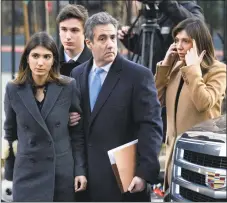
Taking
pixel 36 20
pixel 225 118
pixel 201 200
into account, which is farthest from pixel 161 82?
pixel 36 20

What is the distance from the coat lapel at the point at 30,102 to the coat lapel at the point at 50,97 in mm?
44

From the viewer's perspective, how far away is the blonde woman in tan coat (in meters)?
3.89

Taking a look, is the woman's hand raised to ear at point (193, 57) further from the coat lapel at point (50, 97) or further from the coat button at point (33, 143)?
the coat button at point (33, 143)

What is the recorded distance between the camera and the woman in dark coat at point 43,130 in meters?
3.73

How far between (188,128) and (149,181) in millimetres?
492

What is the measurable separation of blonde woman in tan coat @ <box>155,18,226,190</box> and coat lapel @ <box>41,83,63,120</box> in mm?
835

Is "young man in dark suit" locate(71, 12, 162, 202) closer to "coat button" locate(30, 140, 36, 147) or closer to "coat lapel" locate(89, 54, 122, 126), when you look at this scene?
"coat lapel" locate(89, 54, 122, 126)

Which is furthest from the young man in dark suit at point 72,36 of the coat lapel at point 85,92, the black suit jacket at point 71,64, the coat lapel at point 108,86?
the coat lapel at point 108,86

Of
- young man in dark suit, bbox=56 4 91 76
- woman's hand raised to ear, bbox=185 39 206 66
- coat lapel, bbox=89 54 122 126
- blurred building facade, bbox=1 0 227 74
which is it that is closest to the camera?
coat lapel, bbox=89 54 122 126

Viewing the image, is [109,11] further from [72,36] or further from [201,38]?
[201,38]

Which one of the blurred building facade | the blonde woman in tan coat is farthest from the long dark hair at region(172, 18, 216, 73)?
the blurred building facade

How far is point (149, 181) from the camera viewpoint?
12.3 feet

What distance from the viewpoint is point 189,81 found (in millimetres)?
3900

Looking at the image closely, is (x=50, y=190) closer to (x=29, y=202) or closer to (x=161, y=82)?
(x=29, y=202)
